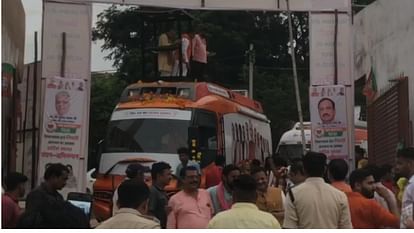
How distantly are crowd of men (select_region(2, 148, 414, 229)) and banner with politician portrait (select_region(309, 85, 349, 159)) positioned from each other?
6.89 ft

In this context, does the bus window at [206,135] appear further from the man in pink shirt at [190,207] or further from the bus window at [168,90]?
the man in pink shirt at [190,207]

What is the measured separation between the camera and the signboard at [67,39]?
9.61 metres

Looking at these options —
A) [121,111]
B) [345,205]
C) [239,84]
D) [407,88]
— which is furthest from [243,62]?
[345,205]

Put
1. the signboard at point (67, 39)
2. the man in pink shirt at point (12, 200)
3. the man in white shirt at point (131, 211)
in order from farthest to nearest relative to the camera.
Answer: the signboard at point (67, 39), the man in pink shirt at point (12, 200), the man in white shirt at point (131, 211)

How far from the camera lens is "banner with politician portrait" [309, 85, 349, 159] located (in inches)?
384

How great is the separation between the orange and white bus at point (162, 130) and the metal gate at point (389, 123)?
285 cm

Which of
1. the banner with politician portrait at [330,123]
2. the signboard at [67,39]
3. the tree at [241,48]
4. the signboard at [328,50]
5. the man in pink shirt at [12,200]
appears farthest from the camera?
the tree at [241,48]

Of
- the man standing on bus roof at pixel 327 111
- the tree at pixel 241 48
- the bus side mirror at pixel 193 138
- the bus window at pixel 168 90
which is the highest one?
the tree at pixel 241 48

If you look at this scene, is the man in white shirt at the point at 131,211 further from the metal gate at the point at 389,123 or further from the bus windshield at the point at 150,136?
the bus windshield at the point at 150,136

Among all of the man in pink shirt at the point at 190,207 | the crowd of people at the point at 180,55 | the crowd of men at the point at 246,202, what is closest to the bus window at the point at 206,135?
the crowd of people at the point at 180,55

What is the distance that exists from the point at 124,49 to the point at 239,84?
6.17 meters

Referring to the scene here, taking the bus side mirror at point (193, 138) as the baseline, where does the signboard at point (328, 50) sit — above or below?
above

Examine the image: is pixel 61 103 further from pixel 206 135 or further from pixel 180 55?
pixel 180 55

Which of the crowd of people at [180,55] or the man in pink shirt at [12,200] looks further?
the crowd of people at [180,55]
